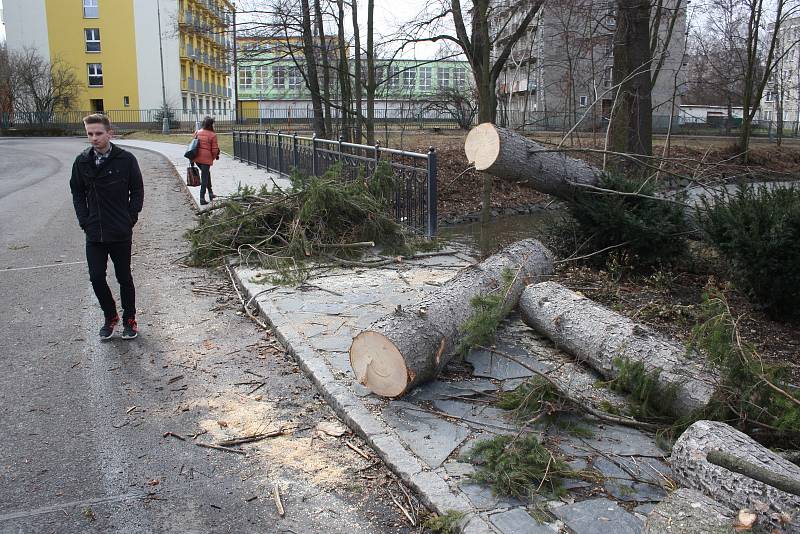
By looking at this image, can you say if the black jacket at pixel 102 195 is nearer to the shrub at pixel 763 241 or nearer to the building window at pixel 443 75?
the shrub at pixel 763 241

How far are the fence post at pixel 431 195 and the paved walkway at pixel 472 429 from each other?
292cm

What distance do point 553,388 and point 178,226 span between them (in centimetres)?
915

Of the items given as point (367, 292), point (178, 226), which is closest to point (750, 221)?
point (367, 292)

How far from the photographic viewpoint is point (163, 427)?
4242mm

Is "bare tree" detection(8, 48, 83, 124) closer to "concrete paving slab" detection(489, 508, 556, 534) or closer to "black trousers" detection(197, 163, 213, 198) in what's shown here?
"black trousers" detection(197, 163, 213, 198)

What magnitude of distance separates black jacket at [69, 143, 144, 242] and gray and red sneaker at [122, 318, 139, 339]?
69cm

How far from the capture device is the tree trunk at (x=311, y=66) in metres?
20.0

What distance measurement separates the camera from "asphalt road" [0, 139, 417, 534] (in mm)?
3348

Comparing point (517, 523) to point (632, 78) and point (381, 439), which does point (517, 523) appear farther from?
point (632, 78)

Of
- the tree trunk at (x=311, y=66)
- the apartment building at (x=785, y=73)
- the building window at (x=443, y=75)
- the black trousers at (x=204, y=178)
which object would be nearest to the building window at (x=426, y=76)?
the building window at (x=443, y=75)

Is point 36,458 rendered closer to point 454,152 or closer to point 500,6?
point 500,6

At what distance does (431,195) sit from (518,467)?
251 inches

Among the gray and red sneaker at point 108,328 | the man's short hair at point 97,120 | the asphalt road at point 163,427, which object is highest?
the man's short hair at point 97,120

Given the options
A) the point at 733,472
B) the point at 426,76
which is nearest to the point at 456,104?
the point at 426,76
